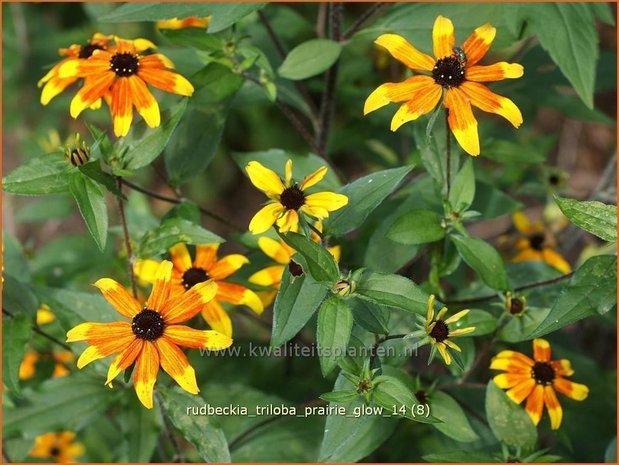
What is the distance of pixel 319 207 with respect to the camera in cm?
146

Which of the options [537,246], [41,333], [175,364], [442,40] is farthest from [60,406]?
[537,246]

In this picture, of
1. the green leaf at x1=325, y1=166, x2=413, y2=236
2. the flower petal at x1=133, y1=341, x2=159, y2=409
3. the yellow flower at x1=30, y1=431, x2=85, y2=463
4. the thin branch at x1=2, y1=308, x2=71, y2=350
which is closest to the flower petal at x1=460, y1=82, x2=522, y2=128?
the green leaf at x1=325, y1=166, x2=413, y2=236

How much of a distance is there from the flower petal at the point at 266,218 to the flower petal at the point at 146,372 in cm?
28

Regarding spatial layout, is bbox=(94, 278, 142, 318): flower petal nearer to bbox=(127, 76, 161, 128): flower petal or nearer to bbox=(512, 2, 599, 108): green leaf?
bbox=(127, 76, 161, 128): flower petal

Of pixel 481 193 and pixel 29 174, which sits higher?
pixel 481 193

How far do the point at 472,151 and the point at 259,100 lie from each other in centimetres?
82

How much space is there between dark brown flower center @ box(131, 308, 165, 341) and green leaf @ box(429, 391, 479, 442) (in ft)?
1.93

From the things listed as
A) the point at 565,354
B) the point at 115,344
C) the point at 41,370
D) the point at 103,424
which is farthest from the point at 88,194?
the point at 565,354

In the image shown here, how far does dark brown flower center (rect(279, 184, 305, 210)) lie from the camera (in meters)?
1.46

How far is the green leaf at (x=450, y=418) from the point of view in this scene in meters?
1.61

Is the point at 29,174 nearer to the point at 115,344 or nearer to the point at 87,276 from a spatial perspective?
the point at 115,344

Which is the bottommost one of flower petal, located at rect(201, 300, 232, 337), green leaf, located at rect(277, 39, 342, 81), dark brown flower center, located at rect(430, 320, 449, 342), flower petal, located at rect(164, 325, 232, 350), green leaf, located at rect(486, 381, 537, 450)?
green leaf, located at rect(486, 381, 537, 450)

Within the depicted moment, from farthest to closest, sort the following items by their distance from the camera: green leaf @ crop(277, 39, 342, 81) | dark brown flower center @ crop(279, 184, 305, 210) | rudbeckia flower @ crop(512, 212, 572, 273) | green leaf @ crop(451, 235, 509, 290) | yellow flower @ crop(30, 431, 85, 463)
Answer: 1. yellow flower @ crop(30, 431, 85, 463)
2. rudbeckia flower @ crop(512, 212, 572, 273)
3. green leaf @ crop(277, 39, 342, 81)
4. green leaf @ crop(451, 235, 509, 290)
5. dark brown flower center @ crop(279, 184, 305, 210)

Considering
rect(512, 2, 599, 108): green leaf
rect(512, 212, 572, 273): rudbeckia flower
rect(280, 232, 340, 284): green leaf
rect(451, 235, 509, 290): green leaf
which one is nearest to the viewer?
rect(280, 232, 340, 284): green leaf
